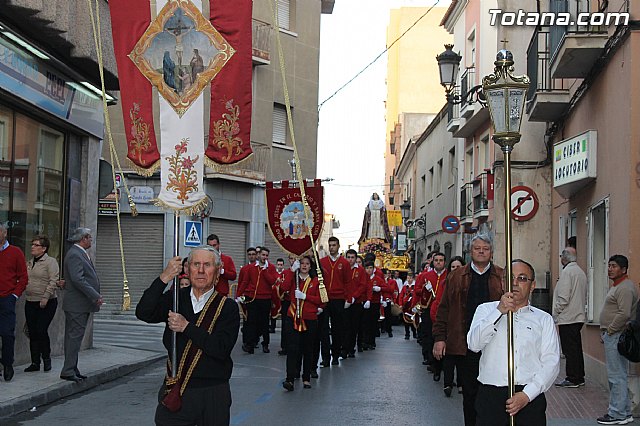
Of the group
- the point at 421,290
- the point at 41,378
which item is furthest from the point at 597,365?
the point at 41,378

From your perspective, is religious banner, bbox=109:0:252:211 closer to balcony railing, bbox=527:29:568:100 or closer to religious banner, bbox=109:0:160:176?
religious banner, bbox=109:0:160:176

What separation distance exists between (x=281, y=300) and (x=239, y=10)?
440 inches

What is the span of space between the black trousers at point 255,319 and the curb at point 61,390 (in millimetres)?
3522

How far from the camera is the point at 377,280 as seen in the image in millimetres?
23531

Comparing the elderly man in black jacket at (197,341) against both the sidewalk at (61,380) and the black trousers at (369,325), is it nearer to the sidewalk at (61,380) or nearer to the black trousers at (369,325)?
the sidewalk at (61,380)

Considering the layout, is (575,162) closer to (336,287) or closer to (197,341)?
(336,287)

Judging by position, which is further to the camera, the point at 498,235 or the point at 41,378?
the point at 498,235

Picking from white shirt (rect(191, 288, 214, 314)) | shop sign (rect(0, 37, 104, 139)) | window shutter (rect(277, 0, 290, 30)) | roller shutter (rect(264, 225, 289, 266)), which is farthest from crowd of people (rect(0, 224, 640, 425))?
window shutter (rect(277, 0, 290, 30))

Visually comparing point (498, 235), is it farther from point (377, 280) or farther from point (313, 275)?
point (313, 275)

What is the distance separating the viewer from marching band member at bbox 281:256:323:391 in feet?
43.0

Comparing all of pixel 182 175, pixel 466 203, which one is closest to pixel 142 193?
pixel 466 203

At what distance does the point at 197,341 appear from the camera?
18.9ft

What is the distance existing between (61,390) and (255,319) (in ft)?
23.7

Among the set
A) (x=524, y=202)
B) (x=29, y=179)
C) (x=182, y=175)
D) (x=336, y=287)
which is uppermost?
(x=524, y=202)
